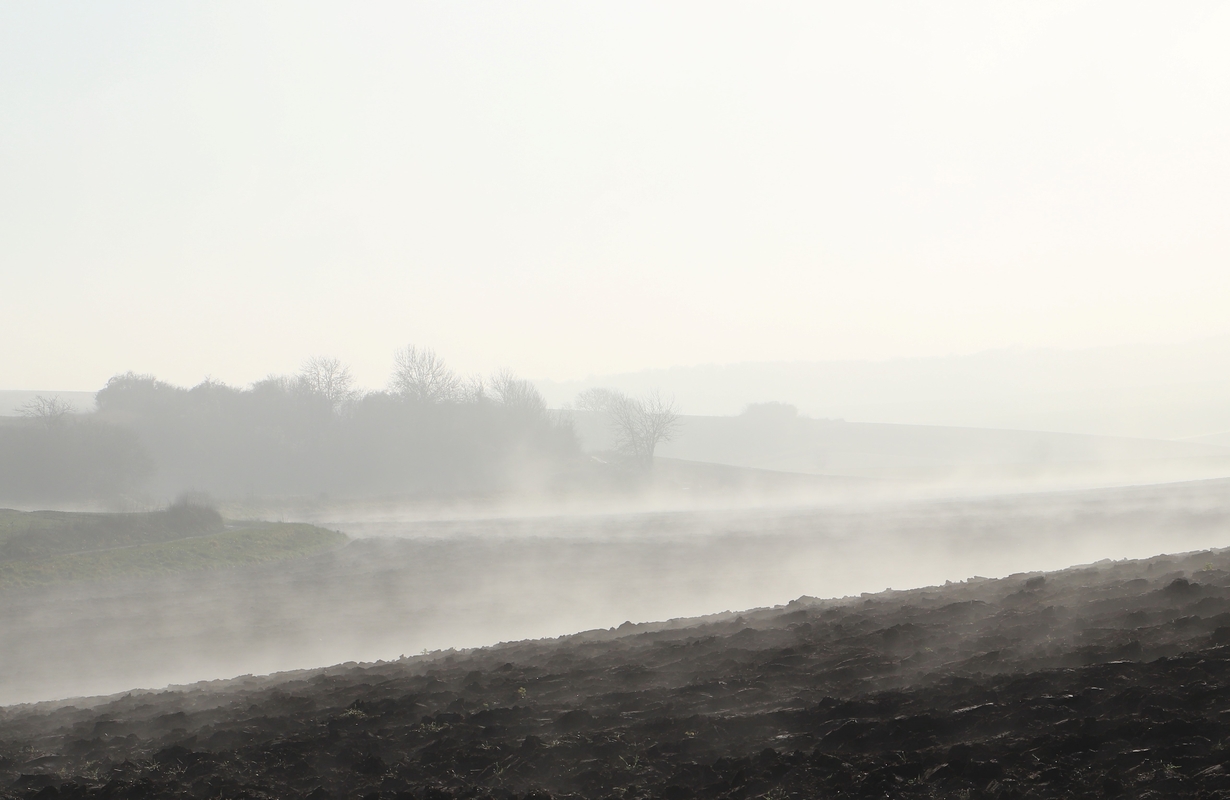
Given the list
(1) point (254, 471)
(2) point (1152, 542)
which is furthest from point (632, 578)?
(1) point (254, 471)

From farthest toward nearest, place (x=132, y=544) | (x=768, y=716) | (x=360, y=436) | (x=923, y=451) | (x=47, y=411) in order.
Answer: (x=923, y=451)
(x=360, y=436)
(x=47, y=411)
(x=132, y=544)
(x=768, y=716)

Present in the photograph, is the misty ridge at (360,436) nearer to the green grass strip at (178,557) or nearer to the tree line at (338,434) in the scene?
the tree line at (338,434)

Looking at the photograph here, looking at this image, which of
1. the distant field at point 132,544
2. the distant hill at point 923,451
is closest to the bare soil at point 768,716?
the distant field at point 132,544

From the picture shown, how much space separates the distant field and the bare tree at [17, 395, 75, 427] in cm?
2236

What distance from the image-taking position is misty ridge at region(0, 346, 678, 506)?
204 feet

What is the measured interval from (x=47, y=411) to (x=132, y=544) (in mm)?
30594

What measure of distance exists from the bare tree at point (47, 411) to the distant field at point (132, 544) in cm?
2236

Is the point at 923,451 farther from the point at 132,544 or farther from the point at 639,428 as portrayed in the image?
the point at 132,544

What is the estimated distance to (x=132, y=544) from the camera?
2906 cm

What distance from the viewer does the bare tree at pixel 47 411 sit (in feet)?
168

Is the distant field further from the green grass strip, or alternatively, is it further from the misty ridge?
the misty ridge

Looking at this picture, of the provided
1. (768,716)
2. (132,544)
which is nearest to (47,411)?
(132,544)

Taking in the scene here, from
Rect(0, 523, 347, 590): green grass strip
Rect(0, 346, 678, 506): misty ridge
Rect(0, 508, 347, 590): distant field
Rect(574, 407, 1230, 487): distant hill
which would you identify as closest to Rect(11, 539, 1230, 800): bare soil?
Rect(0, 523, 347, 590): green grass strip

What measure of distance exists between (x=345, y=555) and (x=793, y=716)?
2558 centimetres
